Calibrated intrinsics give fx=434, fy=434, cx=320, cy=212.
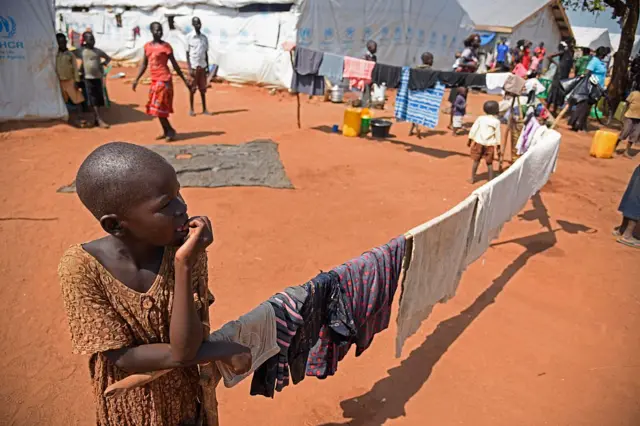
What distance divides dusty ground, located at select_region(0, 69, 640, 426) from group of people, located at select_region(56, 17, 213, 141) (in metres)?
1.08

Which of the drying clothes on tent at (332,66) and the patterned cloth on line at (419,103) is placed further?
the drying clothes on tent at (332,66)

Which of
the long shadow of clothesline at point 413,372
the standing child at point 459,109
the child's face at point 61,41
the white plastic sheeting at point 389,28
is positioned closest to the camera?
the long shadow of clothesline at point 413,372

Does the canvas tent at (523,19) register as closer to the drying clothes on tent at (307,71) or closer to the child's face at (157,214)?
the drying clothes on tent at (307,71)

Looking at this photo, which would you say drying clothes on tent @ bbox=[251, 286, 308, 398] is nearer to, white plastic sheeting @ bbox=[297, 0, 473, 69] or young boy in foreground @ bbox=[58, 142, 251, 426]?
young boy in foreground @ bbox=[58, 142, 251, 426]

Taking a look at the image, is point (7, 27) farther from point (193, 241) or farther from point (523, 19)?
point (523, 19)

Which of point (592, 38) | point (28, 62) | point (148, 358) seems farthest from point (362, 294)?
point (592, 38)

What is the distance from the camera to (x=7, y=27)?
368 inches

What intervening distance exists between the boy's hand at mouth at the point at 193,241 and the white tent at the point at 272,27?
15591mm

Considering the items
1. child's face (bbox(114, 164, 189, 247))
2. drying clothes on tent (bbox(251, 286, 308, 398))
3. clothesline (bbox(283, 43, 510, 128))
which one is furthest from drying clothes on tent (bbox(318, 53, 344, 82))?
child's face (bbox(114, 164, 189, 247))

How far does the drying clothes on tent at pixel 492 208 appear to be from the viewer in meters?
3.69

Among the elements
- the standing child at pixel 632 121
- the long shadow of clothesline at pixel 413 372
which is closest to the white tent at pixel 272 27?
the standing child at pixel 632 121

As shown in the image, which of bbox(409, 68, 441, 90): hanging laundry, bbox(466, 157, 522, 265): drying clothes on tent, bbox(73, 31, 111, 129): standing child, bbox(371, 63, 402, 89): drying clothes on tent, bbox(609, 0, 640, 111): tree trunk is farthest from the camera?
bbox(609, 0, 640, 111): tree trunk

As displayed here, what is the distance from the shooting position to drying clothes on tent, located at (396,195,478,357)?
2883 millimetres

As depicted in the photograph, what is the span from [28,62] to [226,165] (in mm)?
5686
